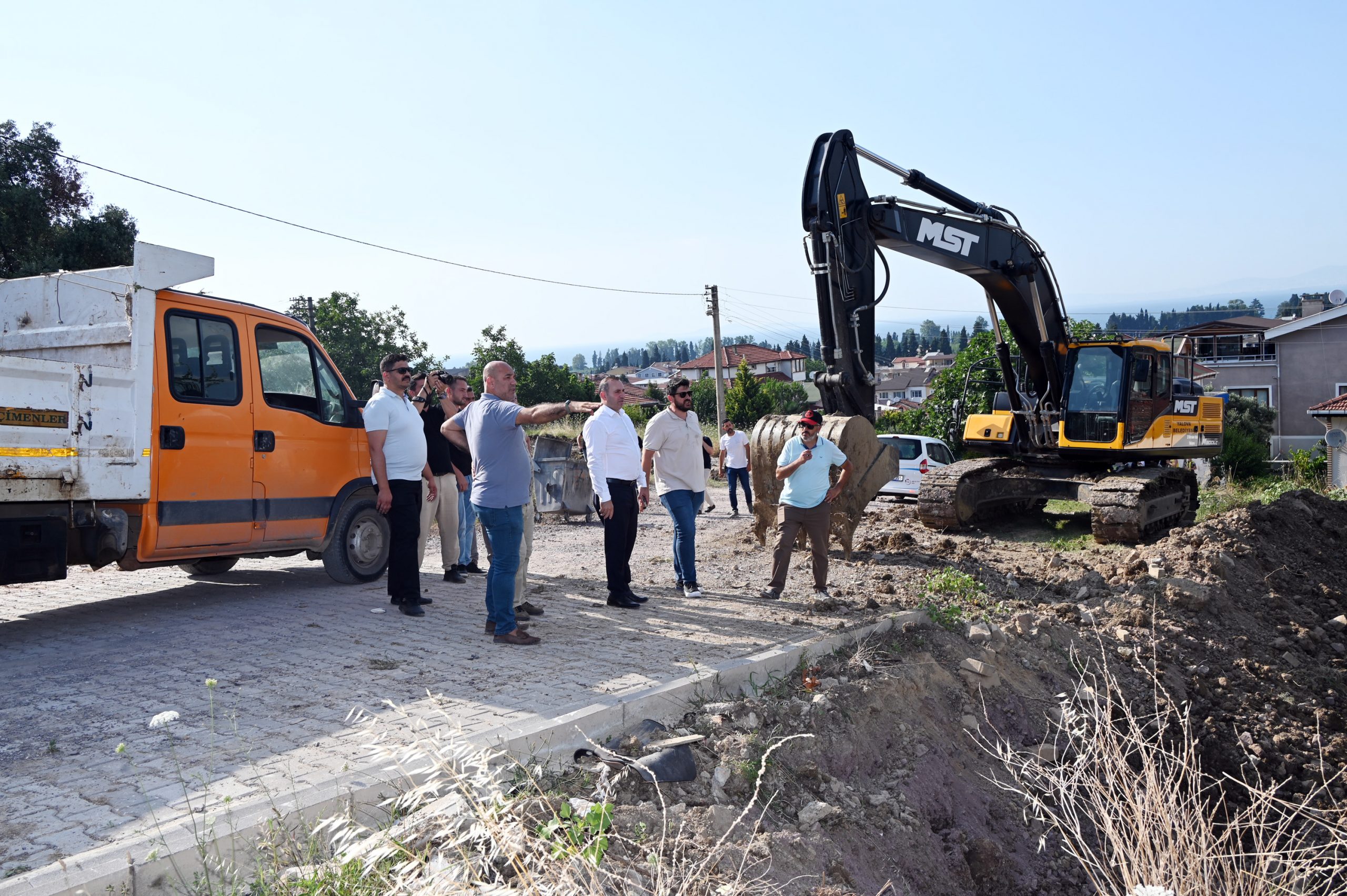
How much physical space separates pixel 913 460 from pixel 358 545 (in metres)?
14.0

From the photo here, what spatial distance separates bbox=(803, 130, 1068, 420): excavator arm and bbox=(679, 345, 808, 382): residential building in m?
95.7

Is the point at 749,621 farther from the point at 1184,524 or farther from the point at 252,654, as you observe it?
the point at 1184,524

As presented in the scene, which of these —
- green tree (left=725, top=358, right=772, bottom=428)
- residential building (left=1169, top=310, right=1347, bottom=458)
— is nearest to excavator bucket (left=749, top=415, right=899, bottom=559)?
residential building (left=1169, top=310, right=1347, bottom=458)

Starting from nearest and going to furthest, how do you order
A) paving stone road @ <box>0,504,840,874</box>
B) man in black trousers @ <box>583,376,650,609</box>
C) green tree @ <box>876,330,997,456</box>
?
paving stone road @ <box>0,504,840,874</box> → man in black trousers @ <box>583,376,650,609</box> → green tree @ <box>876,330,997,456</box>

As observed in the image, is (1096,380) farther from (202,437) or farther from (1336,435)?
(1336,435)

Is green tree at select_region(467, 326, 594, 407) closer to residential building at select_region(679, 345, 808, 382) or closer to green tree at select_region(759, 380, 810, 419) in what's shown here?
green tree at select_region(759, 380, 810, 419)

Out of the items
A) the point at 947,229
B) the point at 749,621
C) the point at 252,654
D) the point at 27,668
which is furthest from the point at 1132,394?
the point at 27,668

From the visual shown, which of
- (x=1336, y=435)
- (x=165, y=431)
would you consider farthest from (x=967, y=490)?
(x=1336, y=435)

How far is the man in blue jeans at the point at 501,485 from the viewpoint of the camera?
21.8ft

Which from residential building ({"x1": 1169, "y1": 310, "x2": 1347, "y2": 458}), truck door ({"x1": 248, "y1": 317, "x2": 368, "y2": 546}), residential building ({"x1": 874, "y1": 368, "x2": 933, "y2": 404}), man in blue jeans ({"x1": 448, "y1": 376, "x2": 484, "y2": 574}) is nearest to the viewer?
truck door ({"x1": 248, "y1": 317, "x2": 368, "y2": 546})

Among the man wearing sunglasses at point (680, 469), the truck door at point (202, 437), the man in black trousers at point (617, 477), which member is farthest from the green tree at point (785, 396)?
the truck door at point (202, 437)

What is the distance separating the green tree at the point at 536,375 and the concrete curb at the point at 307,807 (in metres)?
53.2

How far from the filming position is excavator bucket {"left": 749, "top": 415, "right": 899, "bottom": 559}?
11.0 m

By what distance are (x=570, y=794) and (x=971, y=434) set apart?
12569 mm
